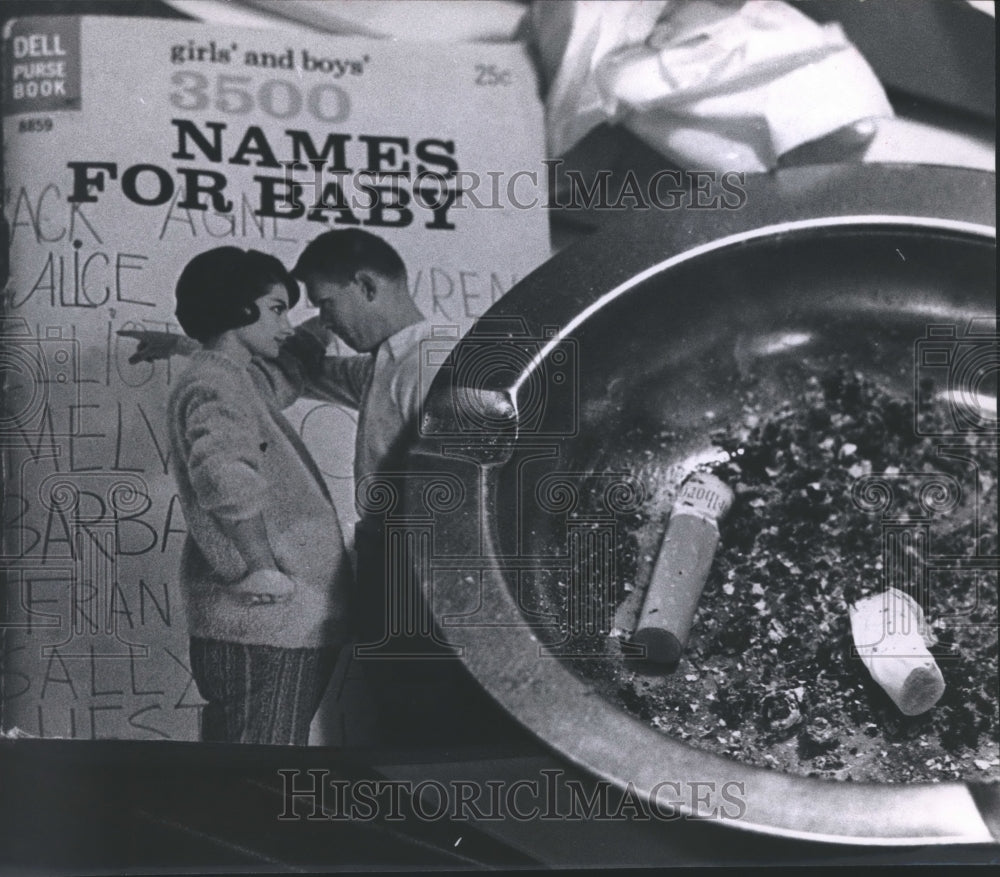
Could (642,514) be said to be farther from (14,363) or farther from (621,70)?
(14,363)

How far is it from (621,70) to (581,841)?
75 centimetres

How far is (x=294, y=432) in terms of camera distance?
110 cm

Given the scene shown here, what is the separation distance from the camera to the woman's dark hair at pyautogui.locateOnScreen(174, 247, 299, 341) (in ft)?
3.61

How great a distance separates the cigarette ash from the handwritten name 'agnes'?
0.38m

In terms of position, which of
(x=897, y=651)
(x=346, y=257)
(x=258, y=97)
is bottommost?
(x=897, y=651)

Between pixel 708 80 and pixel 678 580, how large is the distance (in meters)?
0.49

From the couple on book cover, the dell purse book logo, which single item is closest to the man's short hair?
the couple on book cover

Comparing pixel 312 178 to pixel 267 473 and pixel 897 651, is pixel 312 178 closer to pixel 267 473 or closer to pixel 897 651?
pixel 267 473

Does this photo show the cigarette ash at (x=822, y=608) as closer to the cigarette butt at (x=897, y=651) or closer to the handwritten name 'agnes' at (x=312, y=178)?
the cigarette butt at (x=897, y=651)

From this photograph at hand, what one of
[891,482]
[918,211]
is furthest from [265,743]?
[918,211]

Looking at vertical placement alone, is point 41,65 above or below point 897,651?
above

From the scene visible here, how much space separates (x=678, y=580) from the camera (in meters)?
1.08

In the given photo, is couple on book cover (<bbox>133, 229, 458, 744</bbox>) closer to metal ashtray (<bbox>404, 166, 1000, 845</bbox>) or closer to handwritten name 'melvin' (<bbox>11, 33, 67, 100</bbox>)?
metal ashtray (<bbox>404, 166, 1000, 845</bbox>)

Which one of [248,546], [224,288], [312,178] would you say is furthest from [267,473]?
[312,178]
